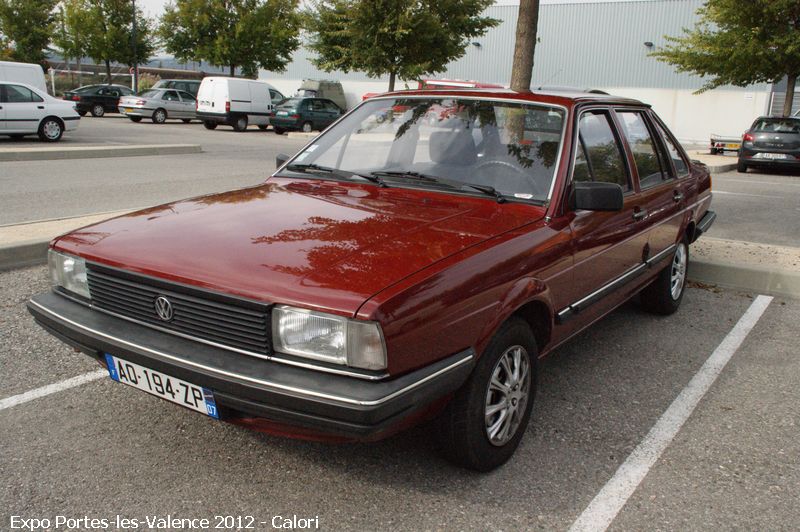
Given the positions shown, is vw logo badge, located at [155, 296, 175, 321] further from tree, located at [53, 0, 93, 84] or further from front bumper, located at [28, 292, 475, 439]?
tree, located at [53, 0, 93, 84]

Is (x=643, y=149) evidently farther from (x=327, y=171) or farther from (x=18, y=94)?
(x=18, y=94)

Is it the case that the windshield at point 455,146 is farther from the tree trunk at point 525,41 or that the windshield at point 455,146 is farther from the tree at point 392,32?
the tree at point 392,32

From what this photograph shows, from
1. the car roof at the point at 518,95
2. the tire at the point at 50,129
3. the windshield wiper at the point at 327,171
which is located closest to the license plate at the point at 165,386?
the windshield wiper at the point at 327,171

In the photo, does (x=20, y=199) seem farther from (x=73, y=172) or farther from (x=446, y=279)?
(x=446, y=279)

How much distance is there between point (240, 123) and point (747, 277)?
23.2 m

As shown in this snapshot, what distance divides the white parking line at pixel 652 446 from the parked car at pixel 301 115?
2278 centimetres

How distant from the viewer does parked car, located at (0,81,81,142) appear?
17.0 metres

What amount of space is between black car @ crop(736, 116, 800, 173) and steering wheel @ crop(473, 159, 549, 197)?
16.8m

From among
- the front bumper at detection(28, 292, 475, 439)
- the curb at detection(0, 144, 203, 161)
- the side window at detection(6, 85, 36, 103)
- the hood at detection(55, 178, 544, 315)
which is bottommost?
the curb at detection(0, 144, 203, 161)

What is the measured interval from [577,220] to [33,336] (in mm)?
3305

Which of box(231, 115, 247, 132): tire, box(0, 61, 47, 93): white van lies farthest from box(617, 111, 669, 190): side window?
box(231, 115, 247, 132): tire

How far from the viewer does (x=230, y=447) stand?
129 inches

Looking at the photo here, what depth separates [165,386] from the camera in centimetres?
286

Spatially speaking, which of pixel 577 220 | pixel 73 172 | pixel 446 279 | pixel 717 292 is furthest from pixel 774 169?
pixel 446 279
